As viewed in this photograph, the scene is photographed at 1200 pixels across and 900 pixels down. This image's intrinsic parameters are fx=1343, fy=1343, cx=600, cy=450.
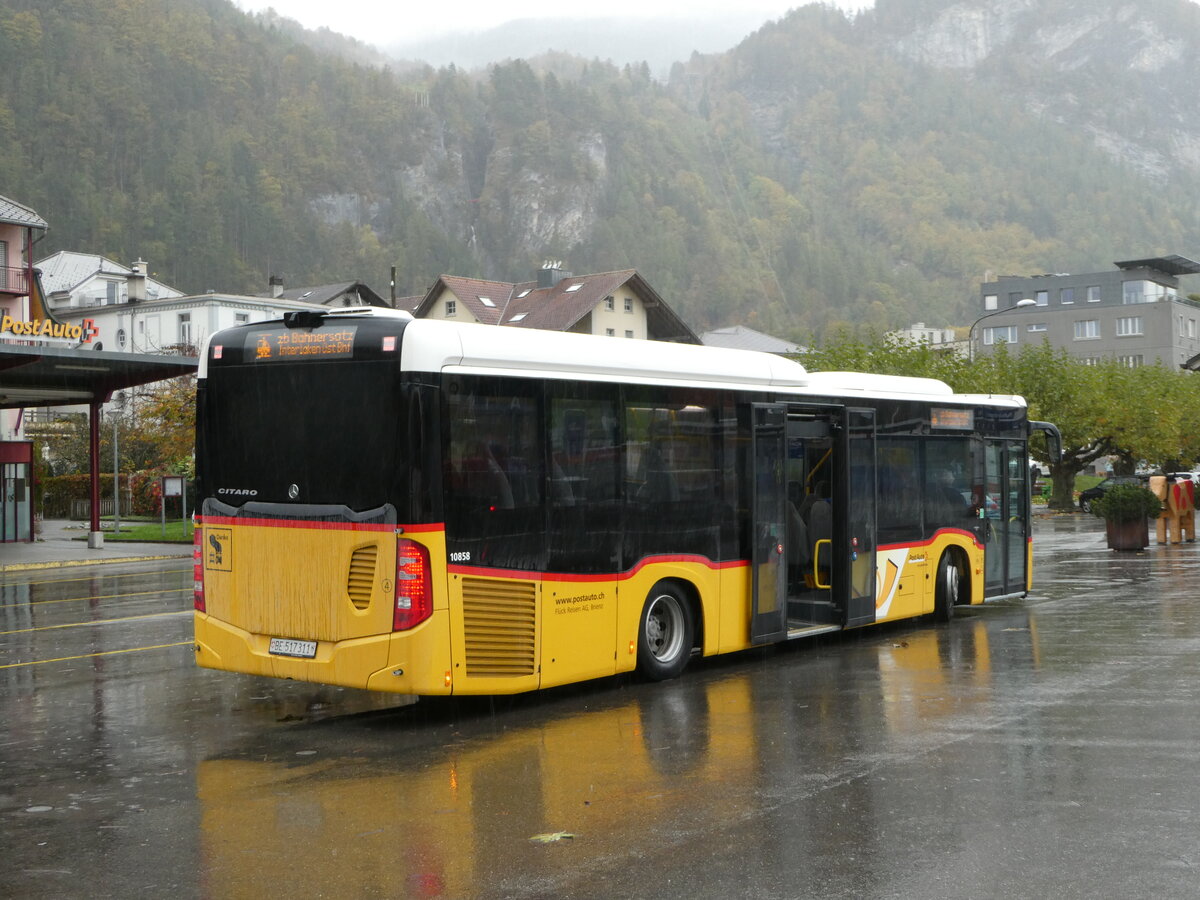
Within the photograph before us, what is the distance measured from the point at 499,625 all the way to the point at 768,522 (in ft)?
12.0

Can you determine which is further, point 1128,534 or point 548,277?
point 548,277

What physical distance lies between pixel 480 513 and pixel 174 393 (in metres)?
41.9

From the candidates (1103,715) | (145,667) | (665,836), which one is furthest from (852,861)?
(145,667)

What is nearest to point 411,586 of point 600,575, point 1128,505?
point 600,575

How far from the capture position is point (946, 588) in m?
15.8

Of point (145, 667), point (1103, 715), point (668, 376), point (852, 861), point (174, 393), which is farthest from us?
point (174, 393)

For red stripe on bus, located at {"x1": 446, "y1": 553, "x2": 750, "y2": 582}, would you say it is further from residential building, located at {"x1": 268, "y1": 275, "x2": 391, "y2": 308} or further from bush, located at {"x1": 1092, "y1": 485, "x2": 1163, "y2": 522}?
residential building, located at {"x1": 268, "y1": 275, "x2": 391, "y2": 308}

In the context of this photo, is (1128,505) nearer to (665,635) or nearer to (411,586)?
(665,635)

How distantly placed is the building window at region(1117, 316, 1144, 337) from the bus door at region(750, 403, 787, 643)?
11146cm

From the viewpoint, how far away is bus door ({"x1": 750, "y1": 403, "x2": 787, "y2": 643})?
12.4 meters

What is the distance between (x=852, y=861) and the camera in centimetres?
618

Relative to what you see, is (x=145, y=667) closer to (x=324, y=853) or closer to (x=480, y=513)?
(x=480, y=513)

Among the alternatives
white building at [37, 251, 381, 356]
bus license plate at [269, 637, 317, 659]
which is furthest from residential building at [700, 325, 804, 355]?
bus license plate at [269, 637, 317, 659]

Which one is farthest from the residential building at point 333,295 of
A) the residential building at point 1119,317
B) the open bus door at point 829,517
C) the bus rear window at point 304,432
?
the bus rear window at point 304,432
